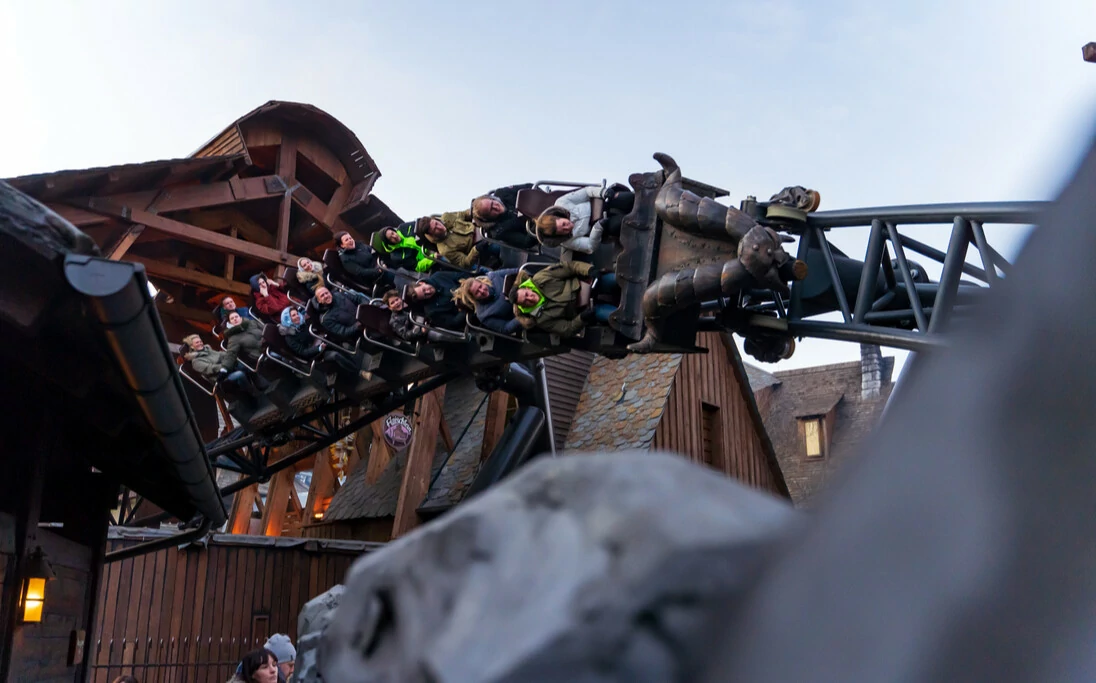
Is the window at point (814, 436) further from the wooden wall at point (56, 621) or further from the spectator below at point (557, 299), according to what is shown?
the wooden wall at point (56, 621)

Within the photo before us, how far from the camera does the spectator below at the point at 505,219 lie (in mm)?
7762

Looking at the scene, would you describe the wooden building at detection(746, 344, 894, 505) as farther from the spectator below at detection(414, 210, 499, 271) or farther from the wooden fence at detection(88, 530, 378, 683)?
the spectator below at detection(414, 210, 499, 271)

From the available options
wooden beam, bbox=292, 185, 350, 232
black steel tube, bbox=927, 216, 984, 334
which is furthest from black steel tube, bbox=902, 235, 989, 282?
wooden beam, bbox=292, 185, 350, 232

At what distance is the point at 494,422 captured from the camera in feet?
44.5

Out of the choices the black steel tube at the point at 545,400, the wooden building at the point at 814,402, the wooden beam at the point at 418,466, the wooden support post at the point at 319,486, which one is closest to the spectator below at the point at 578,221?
the black steel tube at the point at 545,400

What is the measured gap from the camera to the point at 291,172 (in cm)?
1530

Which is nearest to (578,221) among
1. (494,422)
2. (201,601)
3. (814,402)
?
(494,422)

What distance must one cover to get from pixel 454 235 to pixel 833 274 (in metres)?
3.85

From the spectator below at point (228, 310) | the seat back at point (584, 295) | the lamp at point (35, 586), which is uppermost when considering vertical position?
the spectator below at point (228, 310)

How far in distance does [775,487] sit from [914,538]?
15360 millimetres

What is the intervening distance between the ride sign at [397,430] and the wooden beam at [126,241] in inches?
164

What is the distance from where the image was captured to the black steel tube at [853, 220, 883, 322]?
18.1 feet

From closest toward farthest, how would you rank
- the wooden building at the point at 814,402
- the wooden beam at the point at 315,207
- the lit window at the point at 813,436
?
the wooden beam at the point at 315,207
the wooden building at the point at 814,402
the lit window at the point at 813,436

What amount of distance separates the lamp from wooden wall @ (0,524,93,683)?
0.24ft
